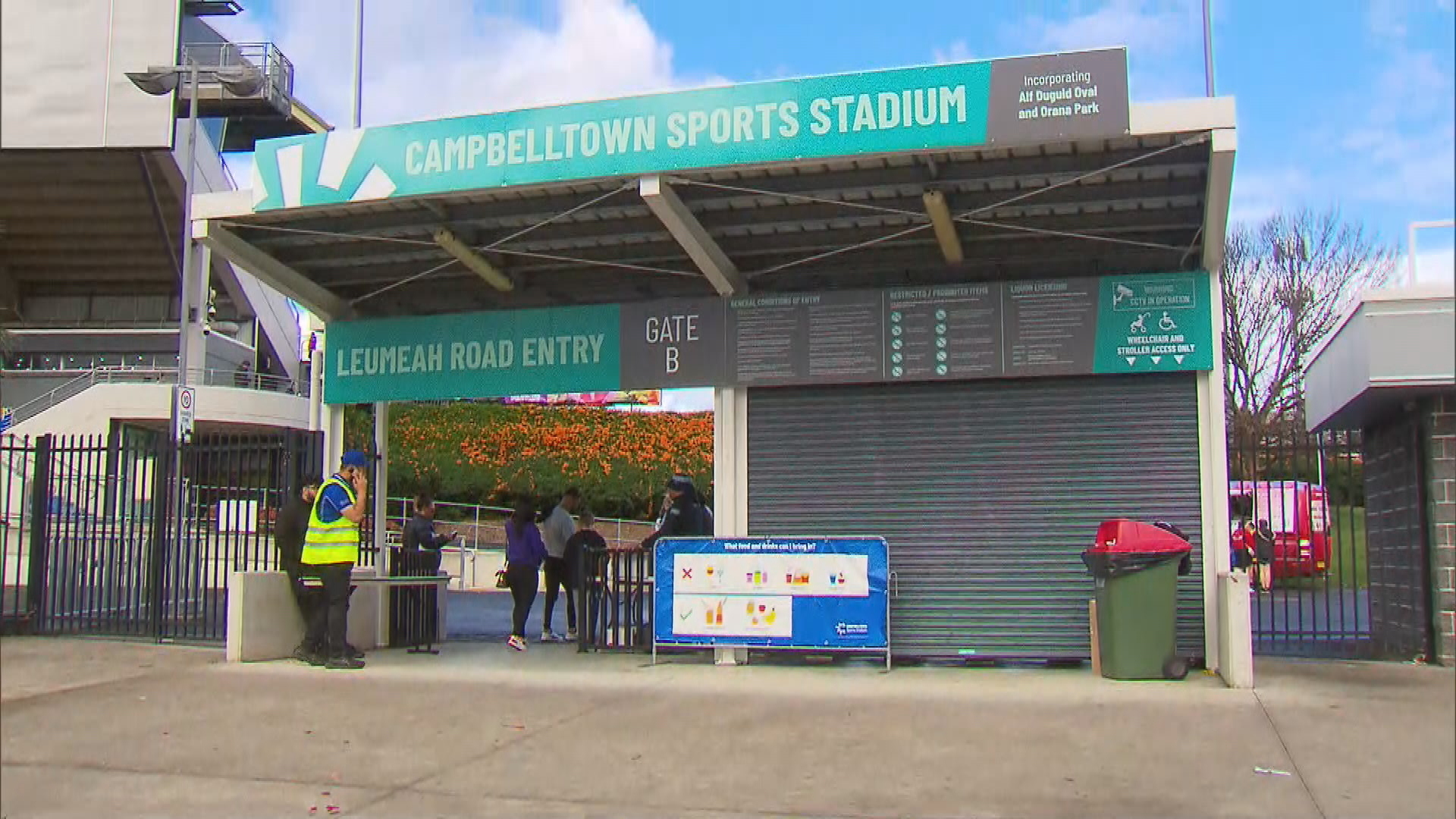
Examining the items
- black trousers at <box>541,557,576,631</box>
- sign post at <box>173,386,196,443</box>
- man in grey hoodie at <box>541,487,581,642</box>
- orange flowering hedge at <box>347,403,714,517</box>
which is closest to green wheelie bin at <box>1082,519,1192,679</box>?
man in grey hoodie at <box>541,487,581,642</box>

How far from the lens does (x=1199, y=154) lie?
859 centimetres

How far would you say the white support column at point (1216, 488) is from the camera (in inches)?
344

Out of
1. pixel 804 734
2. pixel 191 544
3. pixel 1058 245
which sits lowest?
pixel 804 734

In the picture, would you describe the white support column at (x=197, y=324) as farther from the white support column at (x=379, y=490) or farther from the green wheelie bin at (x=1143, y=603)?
the green wheelie bin at (x=1143, y=603)

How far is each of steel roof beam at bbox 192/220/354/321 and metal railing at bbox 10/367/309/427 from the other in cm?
2431

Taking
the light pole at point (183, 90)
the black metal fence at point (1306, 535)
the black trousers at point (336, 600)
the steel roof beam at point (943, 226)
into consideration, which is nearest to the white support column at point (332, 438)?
the light pole at point (183, 90)

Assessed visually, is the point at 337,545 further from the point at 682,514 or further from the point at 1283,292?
the point at 1283,292

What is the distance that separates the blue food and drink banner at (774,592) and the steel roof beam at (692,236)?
2.29 meters

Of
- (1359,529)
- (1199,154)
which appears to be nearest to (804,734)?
(1199,154)

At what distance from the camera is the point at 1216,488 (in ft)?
31.7

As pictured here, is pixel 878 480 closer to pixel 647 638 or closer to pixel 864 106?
pixel 647 638

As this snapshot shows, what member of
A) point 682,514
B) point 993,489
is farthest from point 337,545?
point 993,489

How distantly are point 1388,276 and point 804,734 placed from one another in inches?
166

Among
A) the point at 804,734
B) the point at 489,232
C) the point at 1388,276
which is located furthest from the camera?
the point at 489,232
